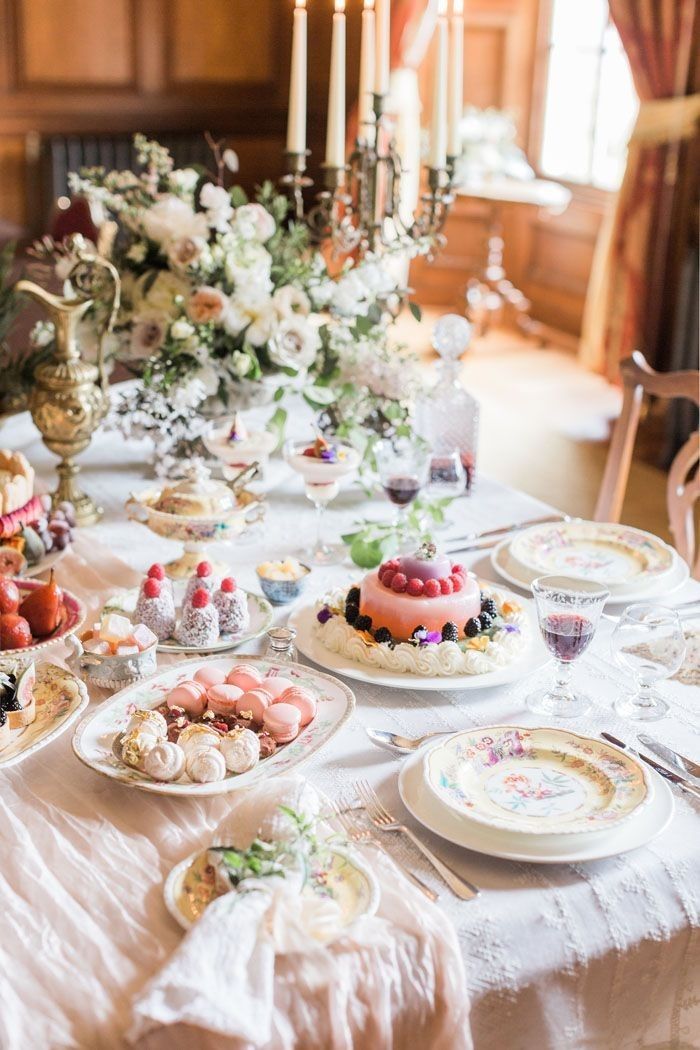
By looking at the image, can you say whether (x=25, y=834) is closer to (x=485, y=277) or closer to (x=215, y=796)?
(x=215, y=796)

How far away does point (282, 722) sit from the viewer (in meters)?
1.32

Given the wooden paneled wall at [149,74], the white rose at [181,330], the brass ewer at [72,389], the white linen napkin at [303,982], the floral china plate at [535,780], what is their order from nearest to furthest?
the white linen napkin at [303,982], the floral china plate at [535,780], the brass ewer at [72,389], the white rose at [181,330], the wooden paneled wall at [149,74]

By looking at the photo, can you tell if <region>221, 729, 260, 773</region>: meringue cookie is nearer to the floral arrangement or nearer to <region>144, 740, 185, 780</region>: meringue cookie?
<region>144, 740, 185, 780</region>: meringue cookie

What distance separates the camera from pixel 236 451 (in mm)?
2090

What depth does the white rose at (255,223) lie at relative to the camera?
2.15m

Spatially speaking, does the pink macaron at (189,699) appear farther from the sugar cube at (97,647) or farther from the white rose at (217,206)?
the white rose at (217,206)

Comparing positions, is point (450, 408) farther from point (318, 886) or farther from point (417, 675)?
point (318, 886)

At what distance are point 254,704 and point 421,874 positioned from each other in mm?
301

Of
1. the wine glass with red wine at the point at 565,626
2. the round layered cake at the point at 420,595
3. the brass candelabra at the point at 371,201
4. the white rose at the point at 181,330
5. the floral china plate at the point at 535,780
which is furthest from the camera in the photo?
the brass candelabra at the point at 371,201

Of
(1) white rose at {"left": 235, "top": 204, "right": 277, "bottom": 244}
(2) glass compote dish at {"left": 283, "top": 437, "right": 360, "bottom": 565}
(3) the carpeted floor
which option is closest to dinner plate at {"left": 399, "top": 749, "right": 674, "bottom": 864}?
(2) glass compote dish at {"left": 283, "top": 437, "right": 360, "bottom": 565}

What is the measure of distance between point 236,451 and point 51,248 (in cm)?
57

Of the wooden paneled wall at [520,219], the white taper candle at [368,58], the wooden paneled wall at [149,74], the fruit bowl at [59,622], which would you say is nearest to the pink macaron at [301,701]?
the fruit bowl at [59,622]

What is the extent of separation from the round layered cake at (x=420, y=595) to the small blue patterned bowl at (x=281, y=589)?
167 millimetres

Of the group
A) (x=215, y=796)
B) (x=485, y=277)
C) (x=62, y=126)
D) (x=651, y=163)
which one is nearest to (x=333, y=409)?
(x=215, y=796)
